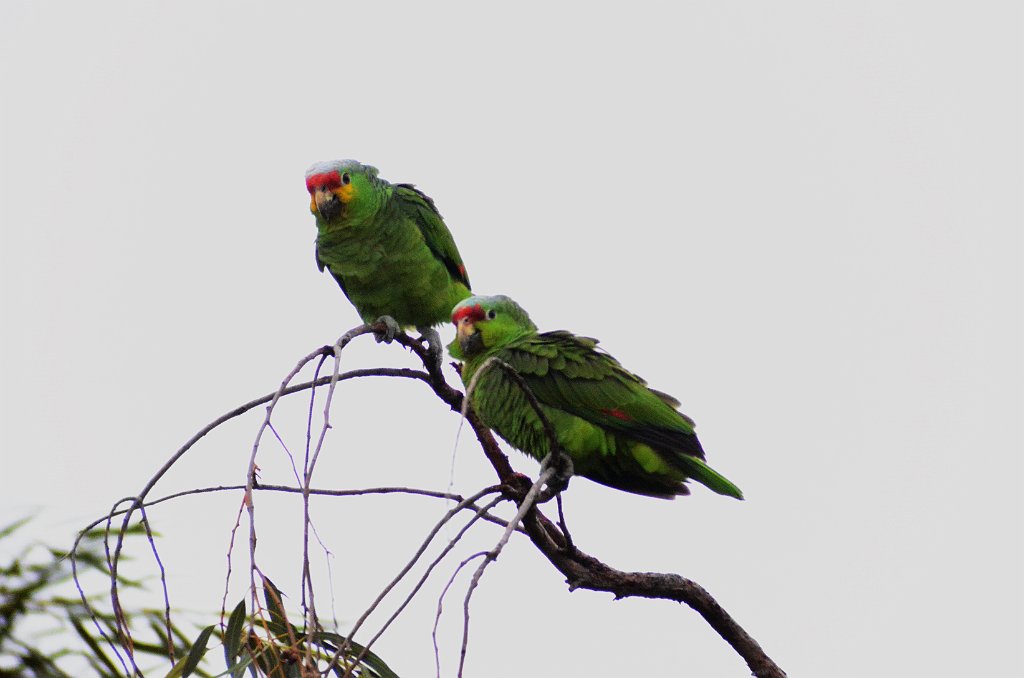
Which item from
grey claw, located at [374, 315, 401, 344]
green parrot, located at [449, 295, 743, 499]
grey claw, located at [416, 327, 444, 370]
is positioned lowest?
green parrot, located at [449, 295, 743, 499]

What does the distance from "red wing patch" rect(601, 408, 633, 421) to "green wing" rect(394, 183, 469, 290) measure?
4.20 feet

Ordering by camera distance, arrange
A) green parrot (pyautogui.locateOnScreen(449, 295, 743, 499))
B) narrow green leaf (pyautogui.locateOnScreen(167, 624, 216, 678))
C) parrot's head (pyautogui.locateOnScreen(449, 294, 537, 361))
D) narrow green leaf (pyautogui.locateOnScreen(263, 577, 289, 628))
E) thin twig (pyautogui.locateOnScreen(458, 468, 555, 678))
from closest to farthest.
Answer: thin twig (pyautogui.locateOnScreen(458, 468, 555, 678)) < narrow green leaf (pyautogui.locateOnScreen(263, 577, 289, 628)) < narrow green leaf (pyautogui.locateOnScreen(167, 624, 216, 678)) < green parrot (pyautogui.locateOnScreen(449, 295, 743, 499)) < parrot's head (pyautogui.locateOnScreen(449, 294, 537, 361))

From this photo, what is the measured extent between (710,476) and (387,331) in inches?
51.1

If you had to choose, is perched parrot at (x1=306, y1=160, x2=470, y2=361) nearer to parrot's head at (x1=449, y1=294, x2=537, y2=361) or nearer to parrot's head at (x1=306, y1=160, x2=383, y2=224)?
parrot's head at (x1=306, y1=160, x2=383, y2=224)

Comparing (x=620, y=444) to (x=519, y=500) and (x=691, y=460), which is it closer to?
(x=691, y=460)

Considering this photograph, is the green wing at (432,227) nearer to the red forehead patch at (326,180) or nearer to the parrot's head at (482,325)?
the red forehead patch at (326,180)

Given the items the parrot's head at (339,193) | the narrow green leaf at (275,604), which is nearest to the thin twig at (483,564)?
the narrow green leaf at (275,604)

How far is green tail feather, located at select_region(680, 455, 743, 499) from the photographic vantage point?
3.42m

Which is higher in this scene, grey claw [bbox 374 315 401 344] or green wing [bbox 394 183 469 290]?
green wing [bbox 394 183 469 290]

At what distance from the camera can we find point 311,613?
1661 mm

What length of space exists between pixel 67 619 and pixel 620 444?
6.91 ft

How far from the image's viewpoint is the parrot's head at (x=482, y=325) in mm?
3643

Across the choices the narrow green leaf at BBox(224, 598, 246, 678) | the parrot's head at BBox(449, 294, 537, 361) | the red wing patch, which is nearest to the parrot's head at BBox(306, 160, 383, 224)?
the parrot's head at BBox(449, 294, 537, 361)

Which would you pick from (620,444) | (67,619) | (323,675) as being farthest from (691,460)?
(67,619)
